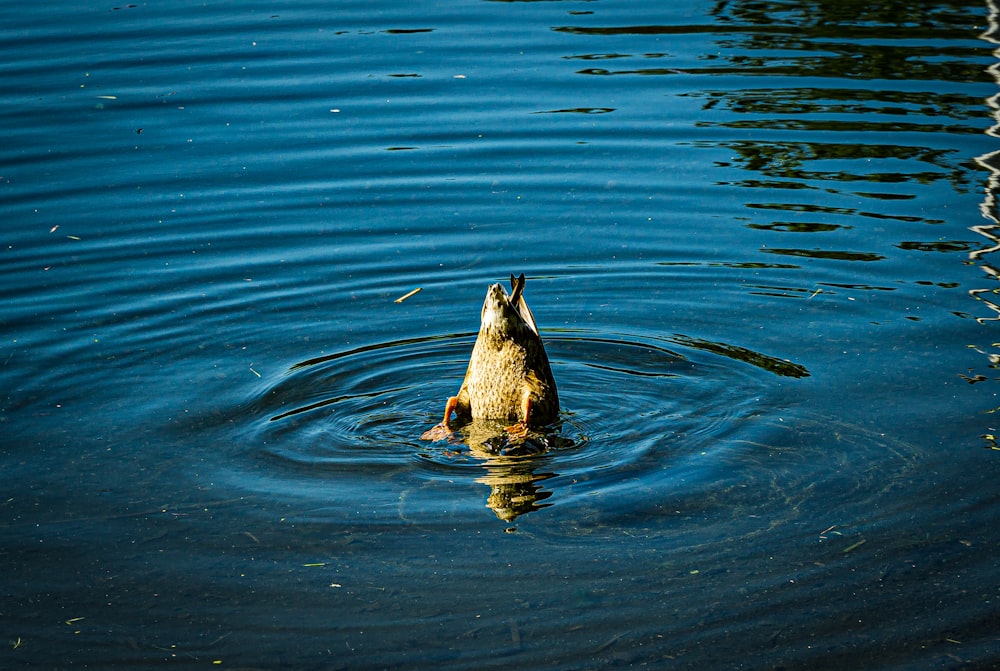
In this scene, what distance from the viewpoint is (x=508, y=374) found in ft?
21.7

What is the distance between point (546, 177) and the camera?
11133mm

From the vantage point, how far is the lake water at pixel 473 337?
5.19 m

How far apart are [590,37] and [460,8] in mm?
2088

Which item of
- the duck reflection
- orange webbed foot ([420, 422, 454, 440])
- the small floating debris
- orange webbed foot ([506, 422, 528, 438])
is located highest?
the small floating debris

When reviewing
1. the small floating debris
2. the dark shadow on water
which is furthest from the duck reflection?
the small floating debris

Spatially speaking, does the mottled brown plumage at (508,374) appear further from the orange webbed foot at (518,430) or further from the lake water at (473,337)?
the lake water at (473,337)

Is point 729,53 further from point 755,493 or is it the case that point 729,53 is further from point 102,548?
point 102,548

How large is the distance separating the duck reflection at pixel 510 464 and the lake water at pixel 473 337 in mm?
25

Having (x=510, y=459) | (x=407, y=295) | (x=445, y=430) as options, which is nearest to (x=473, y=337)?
(x=407, y=295)

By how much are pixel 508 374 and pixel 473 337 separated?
1605 mm

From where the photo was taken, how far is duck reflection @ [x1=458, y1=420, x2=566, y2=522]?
6004 mm

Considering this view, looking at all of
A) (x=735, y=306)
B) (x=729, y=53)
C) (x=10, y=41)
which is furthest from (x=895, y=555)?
(x=10, y=41)

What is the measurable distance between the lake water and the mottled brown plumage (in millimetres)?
216

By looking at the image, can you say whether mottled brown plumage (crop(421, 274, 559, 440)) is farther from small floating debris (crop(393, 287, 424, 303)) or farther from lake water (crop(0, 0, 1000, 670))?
small floating debris (crop(393, 287, 424, 303))
